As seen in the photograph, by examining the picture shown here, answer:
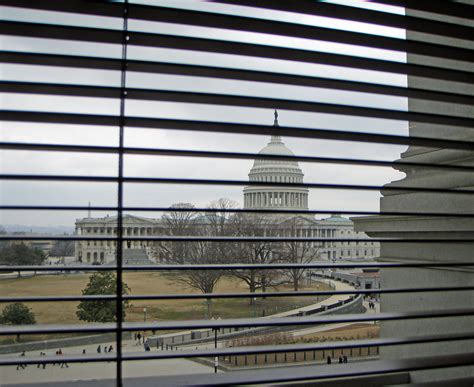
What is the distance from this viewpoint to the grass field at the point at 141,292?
2.43 metres

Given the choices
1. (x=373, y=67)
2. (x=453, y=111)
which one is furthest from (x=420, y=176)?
(x=373, y=67)

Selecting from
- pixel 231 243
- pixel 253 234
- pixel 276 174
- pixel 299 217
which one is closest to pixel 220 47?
pixel 299 217

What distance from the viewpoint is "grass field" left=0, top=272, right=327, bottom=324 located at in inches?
95.8

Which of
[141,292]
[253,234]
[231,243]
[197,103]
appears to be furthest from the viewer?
[141,292]

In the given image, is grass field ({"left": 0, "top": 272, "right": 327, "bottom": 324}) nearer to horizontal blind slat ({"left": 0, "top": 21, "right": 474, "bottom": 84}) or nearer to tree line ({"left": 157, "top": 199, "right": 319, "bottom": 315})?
tree line ({"left": 157, "top": 199, "right": 319, "bottom": 315})

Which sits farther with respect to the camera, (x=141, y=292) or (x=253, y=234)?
(x=141, y=292)

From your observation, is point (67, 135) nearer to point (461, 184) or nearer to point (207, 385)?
point (207, 385)

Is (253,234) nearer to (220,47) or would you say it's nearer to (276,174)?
(276,174)

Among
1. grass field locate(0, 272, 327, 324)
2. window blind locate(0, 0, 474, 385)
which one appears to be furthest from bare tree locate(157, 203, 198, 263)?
window blind locate(0, 0, 474, 385)

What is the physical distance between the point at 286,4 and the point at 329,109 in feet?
0.90

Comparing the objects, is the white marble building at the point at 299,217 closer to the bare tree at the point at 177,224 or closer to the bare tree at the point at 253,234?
the bare tree at the point at 253,234

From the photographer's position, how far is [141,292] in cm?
612

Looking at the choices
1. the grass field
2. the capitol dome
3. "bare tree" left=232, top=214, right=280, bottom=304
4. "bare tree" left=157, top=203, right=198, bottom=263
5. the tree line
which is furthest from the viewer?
"bare tree" left=232, top=214, right=280, bottom=304

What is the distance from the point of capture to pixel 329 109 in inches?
46.4
